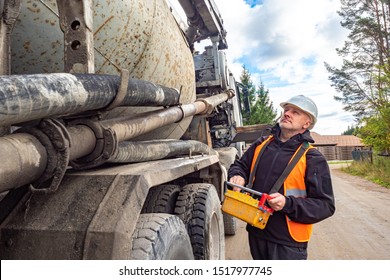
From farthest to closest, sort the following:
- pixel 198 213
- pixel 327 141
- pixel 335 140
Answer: pixel 335 140 → pixel 327 141 → pixel 198 213

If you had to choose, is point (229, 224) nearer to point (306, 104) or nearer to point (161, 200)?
point (161, 200)

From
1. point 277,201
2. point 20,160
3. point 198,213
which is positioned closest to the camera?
point 20,160

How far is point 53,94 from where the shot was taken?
140cm

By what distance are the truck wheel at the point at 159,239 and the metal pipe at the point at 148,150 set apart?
0.44m

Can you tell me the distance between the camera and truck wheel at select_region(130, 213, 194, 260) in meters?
1.71

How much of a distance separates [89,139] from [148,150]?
0.71 meters

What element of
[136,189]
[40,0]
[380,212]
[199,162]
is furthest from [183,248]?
[380,212]

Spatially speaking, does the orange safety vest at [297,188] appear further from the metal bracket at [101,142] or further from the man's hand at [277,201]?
the metal bracket at [101,142]

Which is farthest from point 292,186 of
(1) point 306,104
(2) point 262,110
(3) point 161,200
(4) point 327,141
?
(4) point 327,141

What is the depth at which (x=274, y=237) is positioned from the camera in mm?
2369

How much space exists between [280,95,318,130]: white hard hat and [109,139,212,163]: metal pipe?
993 millimetres

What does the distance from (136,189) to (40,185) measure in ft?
1.65

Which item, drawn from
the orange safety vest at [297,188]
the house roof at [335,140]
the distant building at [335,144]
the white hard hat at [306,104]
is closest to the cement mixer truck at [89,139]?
the orange safety vest at [297,188]

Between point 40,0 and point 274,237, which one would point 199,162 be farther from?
point 40,0
